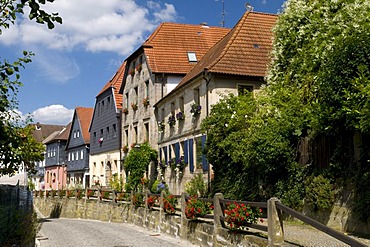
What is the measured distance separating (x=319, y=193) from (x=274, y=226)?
3985 mm

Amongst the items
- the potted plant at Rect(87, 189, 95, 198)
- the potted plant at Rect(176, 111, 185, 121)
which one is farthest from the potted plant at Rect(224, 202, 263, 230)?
the potted plant at Rect(87, 189, 95, 198)

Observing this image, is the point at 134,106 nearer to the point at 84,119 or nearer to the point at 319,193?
the point at 84,119

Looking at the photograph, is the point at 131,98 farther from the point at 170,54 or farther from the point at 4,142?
the point at 4,142

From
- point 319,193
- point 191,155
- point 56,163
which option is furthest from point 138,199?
point 56,163

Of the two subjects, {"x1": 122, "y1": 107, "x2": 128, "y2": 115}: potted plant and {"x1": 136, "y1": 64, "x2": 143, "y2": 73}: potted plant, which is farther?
{"x1": 122, "y1": 107, "x2": 128, "y2": 115}: potted plant

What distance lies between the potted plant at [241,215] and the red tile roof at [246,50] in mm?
12437

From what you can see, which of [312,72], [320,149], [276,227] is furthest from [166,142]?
[276,227]

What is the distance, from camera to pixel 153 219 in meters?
18.4

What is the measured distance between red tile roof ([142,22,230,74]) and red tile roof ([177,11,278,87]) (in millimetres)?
6157

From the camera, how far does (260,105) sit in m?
17.9

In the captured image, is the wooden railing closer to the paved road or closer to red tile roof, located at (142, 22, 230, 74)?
the paved road

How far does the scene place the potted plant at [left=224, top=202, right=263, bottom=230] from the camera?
10.5 meters

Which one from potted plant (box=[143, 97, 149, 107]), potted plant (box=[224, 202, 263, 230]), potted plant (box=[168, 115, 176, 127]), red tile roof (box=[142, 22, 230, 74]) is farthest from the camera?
potted plant (box=[143, 97, 149, 107])

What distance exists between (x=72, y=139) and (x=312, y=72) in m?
43.1
